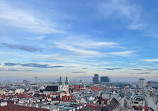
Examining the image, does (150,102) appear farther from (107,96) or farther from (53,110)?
(53,110)

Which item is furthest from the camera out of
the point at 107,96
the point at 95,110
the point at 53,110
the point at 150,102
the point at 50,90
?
the point at 50,90

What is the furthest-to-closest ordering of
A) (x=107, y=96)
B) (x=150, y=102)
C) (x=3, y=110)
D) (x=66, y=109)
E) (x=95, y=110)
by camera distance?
1. (x=107, y=96)
2. (x=150, y=102)
3. (x=95, y=110)
4. (x=66, y=109)
5. (x=3, y=110)

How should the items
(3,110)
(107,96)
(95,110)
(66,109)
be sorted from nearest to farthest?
(3,110) → (66,109) → (95,110) → (107,96)

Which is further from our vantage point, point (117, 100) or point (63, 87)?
point (63, 87)

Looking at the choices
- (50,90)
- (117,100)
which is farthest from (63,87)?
(117,100)

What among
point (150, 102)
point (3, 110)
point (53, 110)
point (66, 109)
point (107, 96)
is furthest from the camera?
point (107, 96)

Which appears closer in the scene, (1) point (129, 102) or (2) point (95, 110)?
(2) point (95, 110)

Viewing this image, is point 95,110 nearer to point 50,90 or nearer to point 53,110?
point 53,110

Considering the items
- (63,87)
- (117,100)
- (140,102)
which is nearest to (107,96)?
(117,100)

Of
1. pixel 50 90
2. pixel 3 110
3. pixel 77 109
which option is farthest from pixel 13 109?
pixel 50 90
